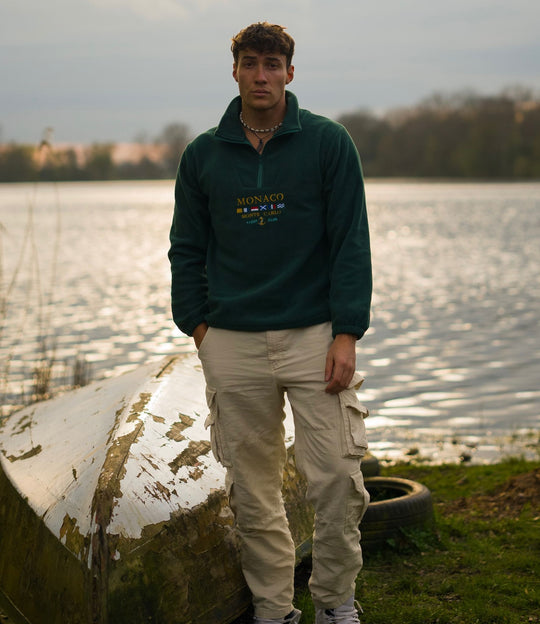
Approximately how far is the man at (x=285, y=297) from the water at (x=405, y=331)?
3.83m

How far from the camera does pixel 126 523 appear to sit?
313 cm

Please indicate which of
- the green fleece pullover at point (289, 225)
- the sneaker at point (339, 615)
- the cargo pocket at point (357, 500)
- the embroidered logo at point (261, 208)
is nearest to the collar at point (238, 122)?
the green fleece pullover at point (289, 225)

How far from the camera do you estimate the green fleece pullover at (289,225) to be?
3.06 meters

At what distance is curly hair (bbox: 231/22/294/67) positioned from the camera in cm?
304

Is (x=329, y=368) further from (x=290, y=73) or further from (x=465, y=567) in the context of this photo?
(x=465, y=567)

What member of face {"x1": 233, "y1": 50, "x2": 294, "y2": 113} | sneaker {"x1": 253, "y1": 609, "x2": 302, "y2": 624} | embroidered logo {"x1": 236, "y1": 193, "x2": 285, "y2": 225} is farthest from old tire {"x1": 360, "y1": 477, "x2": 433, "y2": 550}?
face {"x1": 233, "y1": 50, "x2": 294, "y2": 113}

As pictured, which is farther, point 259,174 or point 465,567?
point 465,567

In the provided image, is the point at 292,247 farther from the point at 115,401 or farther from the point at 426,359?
the point at 426,359

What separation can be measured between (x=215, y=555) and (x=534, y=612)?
152cm

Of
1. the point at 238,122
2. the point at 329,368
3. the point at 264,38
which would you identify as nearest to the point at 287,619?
the point at 329,368

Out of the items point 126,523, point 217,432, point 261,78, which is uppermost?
point 261,78

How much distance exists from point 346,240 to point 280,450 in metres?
0.92

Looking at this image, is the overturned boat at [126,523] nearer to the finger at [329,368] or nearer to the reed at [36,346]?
the finger at [329,368]

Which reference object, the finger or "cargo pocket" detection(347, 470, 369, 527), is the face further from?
"cargo pocket" detection(347, 470, 369, 527)
